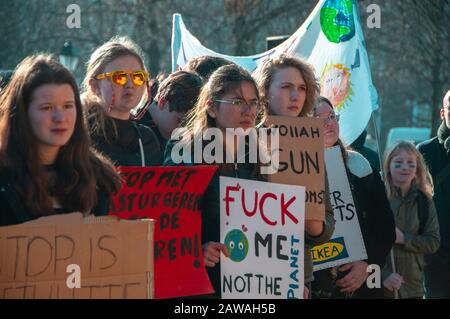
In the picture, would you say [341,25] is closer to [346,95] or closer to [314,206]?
[346,95]

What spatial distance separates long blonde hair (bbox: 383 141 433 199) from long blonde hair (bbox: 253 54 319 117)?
178cm

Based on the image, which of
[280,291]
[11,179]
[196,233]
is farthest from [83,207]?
[280,291]

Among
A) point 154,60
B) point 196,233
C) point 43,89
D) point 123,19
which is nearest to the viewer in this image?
point 43,89

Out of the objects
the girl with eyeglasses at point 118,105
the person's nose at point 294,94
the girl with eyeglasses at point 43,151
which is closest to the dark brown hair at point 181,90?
the girl with eyeglasses at point 118,105

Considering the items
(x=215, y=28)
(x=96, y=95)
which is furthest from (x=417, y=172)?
(x=215, y=28)

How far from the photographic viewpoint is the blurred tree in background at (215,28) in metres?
18.0

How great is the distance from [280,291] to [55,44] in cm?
2081

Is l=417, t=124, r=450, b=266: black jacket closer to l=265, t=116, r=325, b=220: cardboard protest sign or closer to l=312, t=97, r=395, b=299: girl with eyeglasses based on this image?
l=312, t=97, r=395, b=299: girl with eyeglasses

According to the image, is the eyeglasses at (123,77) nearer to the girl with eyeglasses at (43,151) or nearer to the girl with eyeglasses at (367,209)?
the girl with eyeglasses at (367,209)

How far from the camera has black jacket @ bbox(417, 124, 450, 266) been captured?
24.5 feet

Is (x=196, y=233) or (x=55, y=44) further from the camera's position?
(x=55, y=44)

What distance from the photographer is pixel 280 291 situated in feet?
16.5

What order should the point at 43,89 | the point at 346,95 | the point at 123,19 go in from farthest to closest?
the point at 123,19
the point at 346,95
the point at 43,89

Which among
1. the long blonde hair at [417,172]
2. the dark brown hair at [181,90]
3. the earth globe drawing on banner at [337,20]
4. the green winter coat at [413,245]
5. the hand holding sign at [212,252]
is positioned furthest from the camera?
the earth globe drawing on banner at [337,20]
